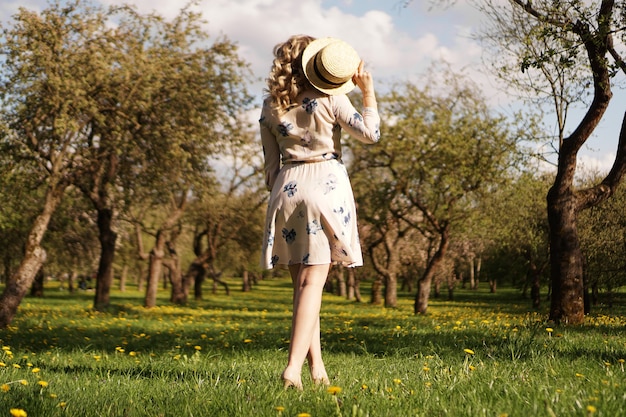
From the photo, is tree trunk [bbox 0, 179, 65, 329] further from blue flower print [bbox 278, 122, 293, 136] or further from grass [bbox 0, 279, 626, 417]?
blue flower print [bbox 278, 122, 293, 136]

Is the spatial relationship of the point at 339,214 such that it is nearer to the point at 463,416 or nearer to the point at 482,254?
the point at 463,416

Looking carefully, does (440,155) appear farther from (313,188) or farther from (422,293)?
(313,188)

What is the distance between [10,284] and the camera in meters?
13.6

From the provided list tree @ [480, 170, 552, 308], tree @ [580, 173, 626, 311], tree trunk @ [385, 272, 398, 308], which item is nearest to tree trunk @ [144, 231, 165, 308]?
tree trunk @ [385, 272, 398, 308]

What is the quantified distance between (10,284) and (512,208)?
2720 cm

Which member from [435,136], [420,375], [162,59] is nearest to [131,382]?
[420,375]

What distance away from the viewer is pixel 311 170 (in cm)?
459

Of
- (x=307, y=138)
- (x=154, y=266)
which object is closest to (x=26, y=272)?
(x=307, y=138)

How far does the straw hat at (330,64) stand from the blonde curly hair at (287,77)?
8cm

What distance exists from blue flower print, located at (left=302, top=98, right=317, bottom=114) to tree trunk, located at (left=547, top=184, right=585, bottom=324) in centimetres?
937

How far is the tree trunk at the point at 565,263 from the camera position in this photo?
12547 mm

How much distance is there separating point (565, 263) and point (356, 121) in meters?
9.38

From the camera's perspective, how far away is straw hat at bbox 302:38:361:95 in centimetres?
452

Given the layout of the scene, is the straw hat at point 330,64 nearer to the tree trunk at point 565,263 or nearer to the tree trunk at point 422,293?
the tree trunk at point 565,263
